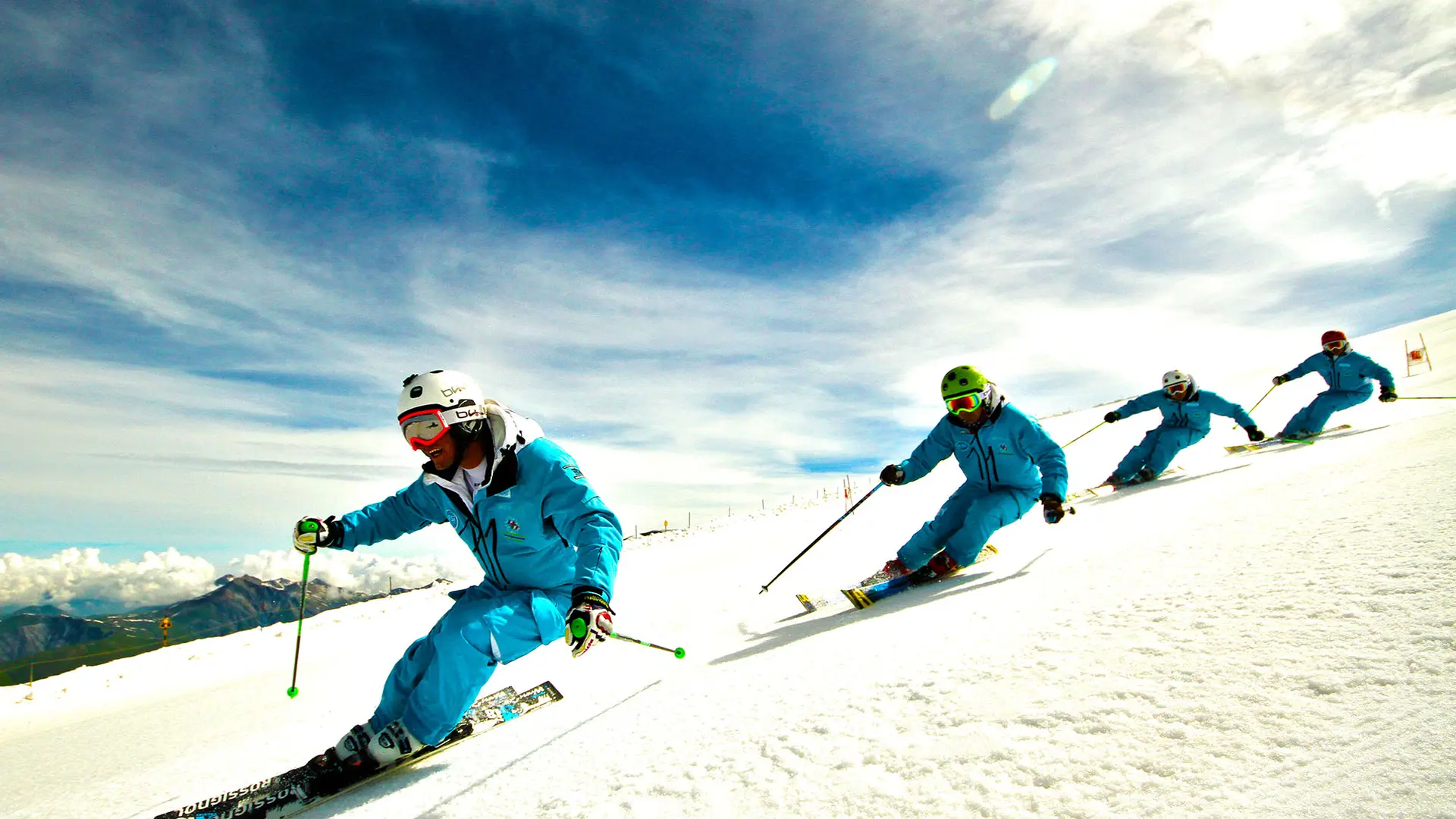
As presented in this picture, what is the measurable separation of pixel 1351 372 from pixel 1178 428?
4346 mm

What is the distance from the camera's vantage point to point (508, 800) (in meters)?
2.52

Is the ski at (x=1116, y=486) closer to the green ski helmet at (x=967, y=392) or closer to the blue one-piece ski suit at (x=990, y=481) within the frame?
the blue one-piece ski suit at (x=990, y=481)

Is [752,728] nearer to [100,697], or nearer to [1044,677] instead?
[1044,677]

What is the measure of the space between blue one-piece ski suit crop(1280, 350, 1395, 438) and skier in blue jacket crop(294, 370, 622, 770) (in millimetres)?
13143

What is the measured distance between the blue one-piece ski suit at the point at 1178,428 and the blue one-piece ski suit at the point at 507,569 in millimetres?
9679

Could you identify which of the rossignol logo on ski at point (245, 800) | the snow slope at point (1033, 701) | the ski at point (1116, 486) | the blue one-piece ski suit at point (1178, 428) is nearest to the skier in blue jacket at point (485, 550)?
the rossignol logo on ski at point (245, 800)

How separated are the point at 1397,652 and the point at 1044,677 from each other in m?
0.86

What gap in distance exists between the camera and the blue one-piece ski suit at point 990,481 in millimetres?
6012

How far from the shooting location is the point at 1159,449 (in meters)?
10.3

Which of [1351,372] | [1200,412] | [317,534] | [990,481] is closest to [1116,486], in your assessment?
[1200,412]

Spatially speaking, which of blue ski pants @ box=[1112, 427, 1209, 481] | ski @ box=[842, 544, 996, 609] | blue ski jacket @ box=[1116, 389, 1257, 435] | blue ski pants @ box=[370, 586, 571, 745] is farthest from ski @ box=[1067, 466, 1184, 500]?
blue ski pants @ box=[370, 586, 571, 745]

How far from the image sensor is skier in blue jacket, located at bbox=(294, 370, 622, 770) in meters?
3.66

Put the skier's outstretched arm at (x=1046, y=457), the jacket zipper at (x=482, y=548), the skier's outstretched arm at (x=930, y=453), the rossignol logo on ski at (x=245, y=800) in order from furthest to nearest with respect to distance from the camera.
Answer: the skier's outstretched arm at (x=930, y=453)
the skier's outstretched arm at (x=1046, y=457)
the jacket zipper at (x=482, y=548)
the rossignol logo on ski at (x=245, y=800)

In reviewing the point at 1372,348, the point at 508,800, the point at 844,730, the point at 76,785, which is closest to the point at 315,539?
the point at 76,785
